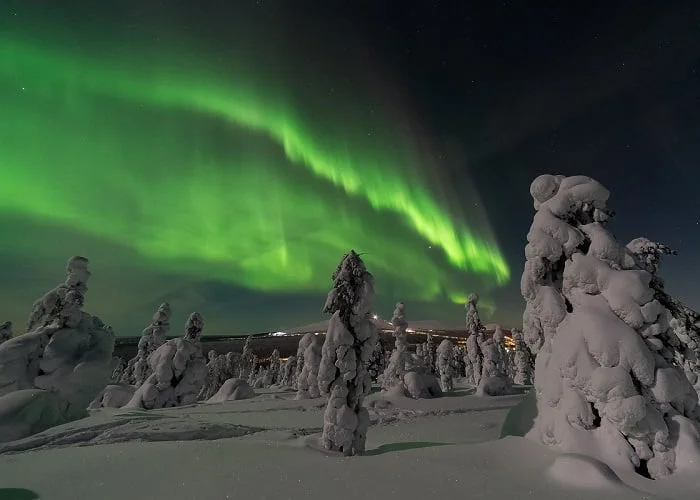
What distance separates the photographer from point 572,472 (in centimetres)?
661

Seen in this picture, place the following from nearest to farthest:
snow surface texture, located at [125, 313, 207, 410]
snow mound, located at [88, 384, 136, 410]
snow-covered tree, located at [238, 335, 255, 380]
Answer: snow surface texture, located at [125, 313, 207, 410] → snow mound, located at [88, 384, 136, 410] → snow-covered tree, located at [238, 335, 255, 380]

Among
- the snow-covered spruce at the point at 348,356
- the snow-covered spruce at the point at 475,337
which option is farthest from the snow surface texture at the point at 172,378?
the snow-covered spruce at the point at 475,337

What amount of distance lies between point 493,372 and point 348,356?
110ft

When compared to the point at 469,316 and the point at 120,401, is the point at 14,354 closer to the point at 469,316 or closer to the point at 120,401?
the point at 120,401

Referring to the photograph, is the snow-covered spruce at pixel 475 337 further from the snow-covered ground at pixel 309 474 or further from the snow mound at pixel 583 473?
the snow mound at pixel 583 473

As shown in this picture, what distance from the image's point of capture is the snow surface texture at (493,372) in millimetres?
30438

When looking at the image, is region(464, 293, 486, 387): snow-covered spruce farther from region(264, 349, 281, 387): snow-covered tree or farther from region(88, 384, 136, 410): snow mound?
region(264, 349, 281, 387): snow-covered tree

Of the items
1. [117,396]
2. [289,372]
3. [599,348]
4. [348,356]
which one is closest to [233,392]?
[117,396]

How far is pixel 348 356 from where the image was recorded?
1291cm

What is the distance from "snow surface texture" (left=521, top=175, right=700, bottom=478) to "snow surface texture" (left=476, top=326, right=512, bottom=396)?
2353 cm

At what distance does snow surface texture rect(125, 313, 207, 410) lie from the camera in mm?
28156

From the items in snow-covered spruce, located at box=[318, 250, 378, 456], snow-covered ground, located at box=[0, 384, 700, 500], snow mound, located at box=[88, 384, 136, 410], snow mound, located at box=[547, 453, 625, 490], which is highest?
snow-covered spruce, located at box=[318, 250, 378, 456]

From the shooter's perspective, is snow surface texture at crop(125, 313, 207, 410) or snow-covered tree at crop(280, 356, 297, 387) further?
snow-covered tree at crop(280, 356, 297, 387)

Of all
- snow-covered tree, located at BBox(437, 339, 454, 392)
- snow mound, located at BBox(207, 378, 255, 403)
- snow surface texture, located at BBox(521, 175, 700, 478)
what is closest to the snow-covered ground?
snow surface texture, located at BBox(521, 175, 700, 478)
